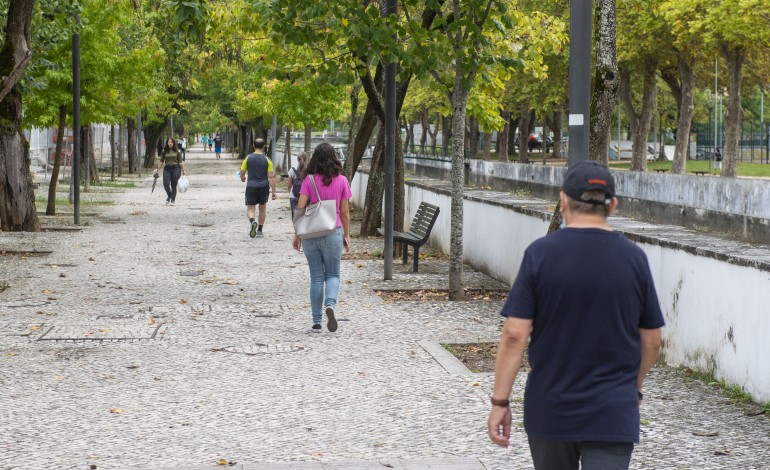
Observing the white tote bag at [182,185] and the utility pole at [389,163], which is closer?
the utility pole at [389,163]

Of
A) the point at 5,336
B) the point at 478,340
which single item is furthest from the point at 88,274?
the point at 478,340

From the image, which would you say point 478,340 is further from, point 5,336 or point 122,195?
point 122,195

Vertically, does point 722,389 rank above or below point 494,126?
below

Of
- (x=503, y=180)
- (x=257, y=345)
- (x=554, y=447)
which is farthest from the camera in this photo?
(x=503, y=180)

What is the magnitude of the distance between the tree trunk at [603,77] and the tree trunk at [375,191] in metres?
9.54

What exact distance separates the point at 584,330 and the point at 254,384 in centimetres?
515

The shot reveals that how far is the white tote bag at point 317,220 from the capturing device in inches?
445

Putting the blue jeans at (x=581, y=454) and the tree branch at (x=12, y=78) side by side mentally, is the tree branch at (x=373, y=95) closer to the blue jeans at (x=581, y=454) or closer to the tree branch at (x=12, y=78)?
the tree branch at (x=12, y=78)

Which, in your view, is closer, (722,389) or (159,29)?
(722,389)

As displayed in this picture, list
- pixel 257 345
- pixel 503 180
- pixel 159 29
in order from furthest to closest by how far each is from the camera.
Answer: pixel 503 180, pixel 159 29, pixel 257 345

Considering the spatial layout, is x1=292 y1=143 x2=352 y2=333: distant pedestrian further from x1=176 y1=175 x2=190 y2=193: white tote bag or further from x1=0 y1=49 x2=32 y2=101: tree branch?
x1=176 y1=175 x2=190 y2=193: white tote bag

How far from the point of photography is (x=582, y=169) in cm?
401

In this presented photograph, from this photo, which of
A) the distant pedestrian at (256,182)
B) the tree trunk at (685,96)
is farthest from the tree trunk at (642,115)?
the distant pedestrian at (256,182)

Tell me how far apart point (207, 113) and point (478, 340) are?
66580 millimetres
